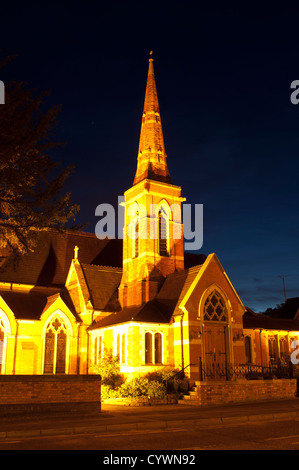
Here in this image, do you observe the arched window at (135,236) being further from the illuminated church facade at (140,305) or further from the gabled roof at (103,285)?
the gabled roof at (103,285)

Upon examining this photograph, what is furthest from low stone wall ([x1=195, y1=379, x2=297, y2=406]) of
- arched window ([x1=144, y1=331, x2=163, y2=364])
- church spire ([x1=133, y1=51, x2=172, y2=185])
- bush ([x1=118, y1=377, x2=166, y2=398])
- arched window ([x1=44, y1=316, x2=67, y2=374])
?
church spire ([x1=133, y1=51, x2=172, y2=185])

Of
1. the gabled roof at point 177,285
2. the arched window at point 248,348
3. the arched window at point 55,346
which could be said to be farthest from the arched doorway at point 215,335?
the arched window at point 55,346

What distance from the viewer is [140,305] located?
33.8 meters

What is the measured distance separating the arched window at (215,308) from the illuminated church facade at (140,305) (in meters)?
0.07

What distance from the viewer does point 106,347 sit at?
107 ft

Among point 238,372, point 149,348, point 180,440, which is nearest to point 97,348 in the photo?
point 149,348

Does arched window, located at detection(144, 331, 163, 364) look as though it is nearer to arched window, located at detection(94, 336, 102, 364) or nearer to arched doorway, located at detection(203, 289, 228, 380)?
arched doorway, located at detection(203, 289, 228, 380)

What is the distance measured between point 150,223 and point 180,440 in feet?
85.8

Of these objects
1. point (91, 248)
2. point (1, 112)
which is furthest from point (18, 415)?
point (91, 248)

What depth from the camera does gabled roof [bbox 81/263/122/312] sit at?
36.9 m

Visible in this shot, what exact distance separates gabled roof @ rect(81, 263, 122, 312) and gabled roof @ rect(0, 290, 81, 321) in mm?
2148

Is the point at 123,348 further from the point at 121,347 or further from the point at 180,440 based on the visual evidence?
the point at 180,440

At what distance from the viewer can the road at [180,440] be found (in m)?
10.6
